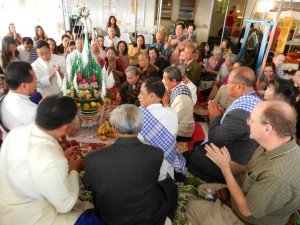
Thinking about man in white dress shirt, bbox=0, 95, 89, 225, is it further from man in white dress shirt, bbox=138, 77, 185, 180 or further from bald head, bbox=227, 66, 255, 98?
bald head, bbox=227, 66, 255, 98

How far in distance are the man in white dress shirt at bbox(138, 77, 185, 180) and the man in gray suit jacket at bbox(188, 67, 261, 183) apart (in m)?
0.44

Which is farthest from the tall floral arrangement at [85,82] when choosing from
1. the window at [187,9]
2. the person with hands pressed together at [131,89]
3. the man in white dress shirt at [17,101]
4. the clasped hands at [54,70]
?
the window at [187,9]

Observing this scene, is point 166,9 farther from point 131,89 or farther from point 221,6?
point 131,89

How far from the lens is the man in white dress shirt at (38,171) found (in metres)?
1.40

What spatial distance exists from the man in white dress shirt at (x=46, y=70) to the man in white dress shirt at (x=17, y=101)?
115cm

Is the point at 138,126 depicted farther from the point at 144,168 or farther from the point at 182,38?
the point at 182,38

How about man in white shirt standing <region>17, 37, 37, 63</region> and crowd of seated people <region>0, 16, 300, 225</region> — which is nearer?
crowd of seated people <region>0, 16, 300, 225</region>

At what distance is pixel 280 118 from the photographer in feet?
4.93

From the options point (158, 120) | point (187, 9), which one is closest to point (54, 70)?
point (158, 120)

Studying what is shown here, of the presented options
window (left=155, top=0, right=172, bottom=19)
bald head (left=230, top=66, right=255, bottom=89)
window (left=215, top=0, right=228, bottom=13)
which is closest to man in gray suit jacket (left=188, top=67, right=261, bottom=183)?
bald head (left=230, top=66, right=255, bottom=89)

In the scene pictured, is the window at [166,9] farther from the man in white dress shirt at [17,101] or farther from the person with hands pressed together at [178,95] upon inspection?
the man in white dress shirt at [17,101]

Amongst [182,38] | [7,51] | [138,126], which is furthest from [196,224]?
[182,38]

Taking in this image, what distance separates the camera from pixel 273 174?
1.46m

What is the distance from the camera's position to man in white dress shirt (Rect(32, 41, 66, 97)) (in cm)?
344
